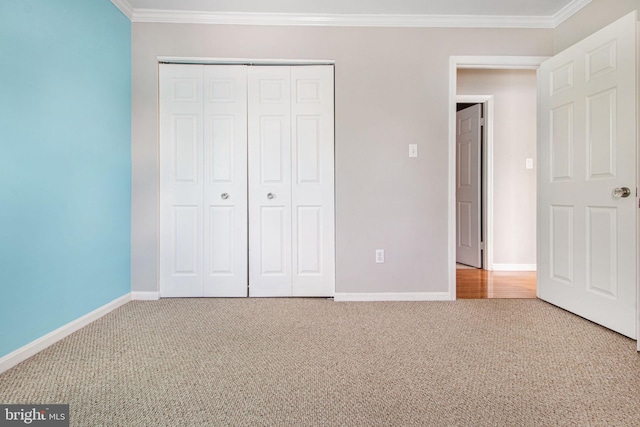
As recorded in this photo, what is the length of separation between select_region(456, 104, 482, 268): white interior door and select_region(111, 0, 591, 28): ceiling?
1452 millimetres

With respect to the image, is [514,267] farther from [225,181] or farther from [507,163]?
[225,181]

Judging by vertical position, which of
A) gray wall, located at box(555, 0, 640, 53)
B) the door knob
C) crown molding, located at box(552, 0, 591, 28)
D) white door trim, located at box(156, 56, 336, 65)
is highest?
crown molding, located at box(552, 0, 591, 28)

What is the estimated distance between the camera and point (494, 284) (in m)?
3.55

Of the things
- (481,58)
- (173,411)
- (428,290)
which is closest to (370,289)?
(428,290)

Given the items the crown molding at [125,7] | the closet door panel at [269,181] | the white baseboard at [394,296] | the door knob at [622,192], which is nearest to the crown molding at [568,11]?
the door knob at [622,192]

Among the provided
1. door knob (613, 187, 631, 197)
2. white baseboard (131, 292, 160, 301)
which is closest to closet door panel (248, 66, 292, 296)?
white baseboard (131, 292, 160, 301)

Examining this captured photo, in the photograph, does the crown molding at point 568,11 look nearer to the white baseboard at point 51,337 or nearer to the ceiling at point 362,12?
the ceiling at point 362,12

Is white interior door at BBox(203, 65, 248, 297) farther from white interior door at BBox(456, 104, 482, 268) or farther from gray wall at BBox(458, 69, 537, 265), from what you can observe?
white interior door at BBox(456, 104, 482, 268)

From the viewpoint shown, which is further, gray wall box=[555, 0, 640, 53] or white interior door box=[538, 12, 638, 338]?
gray wall box=[555, 0, 640, 53]

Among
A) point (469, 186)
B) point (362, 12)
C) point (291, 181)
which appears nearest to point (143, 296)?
point (291, 181)

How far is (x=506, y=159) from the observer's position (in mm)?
4242

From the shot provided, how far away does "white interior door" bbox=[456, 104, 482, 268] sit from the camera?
14.2 ft

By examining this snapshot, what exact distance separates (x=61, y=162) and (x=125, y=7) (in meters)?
1.51

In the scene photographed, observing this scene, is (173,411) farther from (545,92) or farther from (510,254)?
(510,254)
